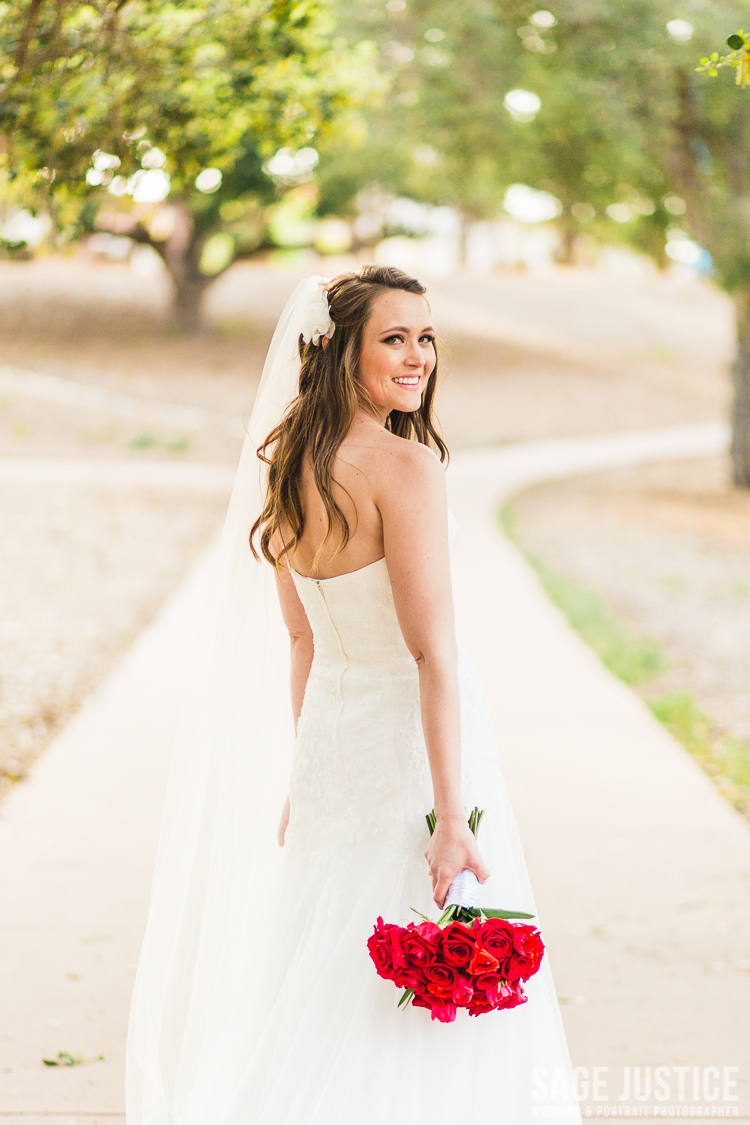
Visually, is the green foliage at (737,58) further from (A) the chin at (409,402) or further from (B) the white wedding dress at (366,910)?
(B) the white wedding dress at (366,910)

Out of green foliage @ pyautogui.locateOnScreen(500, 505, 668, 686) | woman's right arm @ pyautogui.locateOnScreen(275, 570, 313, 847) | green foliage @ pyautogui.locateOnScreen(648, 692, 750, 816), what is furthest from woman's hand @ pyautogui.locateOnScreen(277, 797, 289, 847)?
green foliage @ pyautogui.locateOnScreen(500, 505, 668, 686)

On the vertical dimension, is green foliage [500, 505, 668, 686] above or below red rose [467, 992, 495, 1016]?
above

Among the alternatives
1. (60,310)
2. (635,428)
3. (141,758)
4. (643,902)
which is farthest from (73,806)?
(60,310)

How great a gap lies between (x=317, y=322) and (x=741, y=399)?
16405 mm

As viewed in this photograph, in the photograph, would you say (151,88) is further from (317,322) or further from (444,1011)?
(444,1011)

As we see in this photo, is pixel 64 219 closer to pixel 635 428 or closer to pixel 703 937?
pixel 703 937

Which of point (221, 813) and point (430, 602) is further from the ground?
point (430, 602)

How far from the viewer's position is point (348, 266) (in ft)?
57.4

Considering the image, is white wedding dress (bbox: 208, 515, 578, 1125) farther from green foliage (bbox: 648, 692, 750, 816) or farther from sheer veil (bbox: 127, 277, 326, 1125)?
green foliage (bbox: 648, 692, 750, 816)

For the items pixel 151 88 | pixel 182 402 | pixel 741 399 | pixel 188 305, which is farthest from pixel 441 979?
pixel 188 305

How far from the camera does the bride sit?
2174 millimetres

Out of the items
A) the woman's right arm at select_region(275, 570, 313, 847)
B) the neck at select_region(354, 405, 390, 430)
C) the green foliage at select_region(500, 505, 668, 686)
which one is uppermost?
the green foliage at select_region(500, 505, 668, 686)

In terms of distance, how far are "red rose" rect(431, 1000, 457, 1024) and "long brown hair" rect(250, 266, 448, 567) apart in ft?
2.97

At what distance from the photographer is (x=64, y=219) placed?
6.83 metres
